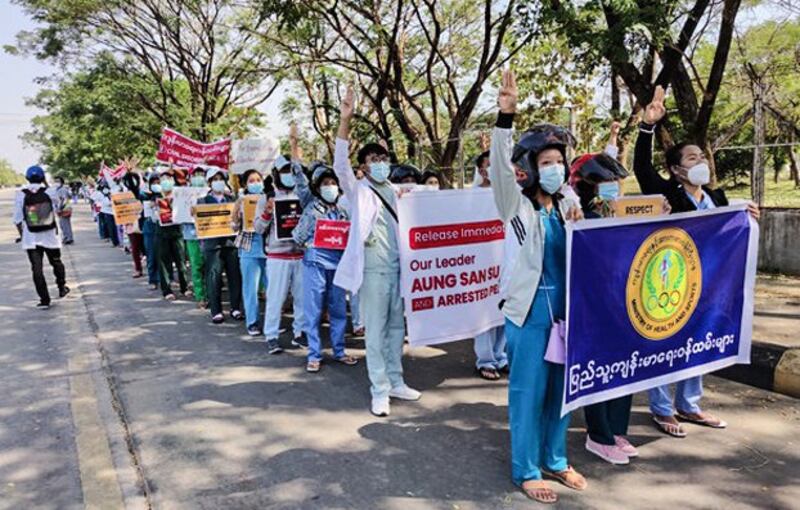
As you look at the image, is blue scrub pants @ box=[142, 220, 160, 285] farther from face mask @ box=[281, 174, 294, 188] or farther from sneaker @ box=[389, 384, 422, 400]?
sneaker @ box=[389, 384, 422, 400]

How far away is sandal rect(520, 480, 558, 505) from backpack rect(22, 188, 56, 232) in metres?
7.94

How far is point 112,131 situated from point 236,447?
21891mm

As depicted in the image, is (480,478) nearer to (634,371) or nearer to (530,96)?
(634,371)

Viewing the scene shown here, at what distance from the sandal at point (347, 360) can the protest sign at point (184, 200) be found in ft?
11.4

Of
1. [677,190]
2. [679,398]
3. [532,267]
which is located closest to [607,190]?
[677,190]

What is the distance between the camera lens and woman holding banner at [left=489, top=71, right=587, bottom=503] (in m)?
2.98

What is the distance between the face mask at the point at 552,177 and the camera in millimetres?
2975

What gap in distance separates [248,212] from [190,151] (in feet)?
14.4

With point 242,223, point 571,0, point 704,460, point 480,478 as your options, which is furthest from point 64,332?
point 571,0

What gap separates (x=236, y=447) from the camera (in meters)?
3.76

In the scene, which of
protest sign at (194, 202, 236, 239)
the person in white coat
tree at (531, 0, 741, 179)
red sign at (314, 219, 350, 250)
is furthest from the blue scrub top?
protest sign at (194, 202, 236, 239)

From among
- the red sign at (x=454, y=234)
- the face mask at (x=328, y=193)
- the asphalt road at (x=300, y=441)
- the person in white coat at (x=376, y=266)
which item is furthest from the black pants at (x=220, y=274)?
the red sign at (x=454, y=234)

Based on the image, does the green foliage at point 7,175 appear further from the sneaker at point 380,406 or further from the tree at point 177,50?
the sneaker at point 380,406

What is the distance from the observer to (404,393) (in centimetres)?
454
